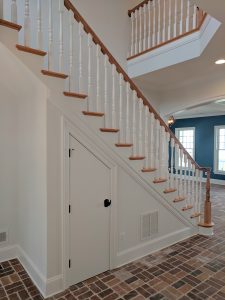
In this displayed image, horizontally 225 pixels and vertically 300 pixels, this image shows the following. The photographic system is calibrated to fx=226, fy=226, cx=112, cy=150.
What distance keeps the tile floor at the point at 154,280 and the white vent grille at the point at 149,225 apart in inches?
11.6

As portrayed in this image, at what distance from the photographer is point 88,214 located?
104 inches

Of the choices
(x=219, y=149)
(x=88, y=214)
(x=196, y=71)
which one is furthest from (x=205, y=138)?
(x=88, y=214)

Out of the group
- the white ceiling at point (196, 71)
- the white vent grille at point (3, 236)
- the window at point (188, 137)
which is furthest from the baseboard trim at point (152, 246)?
the window at point (188, 137)

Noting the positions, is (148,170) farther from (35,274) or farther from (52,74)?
(35,274)

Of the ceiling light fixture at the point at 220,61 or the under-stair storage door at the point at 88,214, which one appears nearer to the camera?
the under-stair storage door at the point at 88,214

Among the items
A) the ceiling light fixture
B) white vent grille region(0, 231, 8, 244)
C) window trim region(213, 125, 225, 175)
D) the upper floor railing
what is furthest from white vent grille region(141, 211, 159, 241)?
window trim region(213, 125, 225, 175)

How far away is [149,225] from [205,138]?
696 cm

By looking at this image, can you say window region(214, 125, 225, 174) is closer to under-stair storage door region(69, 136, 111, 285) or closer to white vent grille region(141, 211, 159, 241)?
white vent grille region(141, 211, 159, 241)

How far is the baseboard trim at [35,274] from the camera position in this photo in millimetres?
2360

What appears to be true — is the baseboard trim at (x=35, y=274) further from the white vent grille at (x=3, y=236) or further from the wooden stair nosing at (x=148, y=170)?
the wooden stair nosing at (x=148, y=170)

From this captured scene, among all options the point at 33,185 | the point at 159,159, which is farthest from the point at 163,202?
the point at 33,185

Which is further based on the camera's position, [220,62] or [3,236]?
[220,62]

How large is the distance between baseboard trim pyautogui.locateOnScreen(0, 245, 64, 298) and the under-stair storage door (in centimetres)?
18

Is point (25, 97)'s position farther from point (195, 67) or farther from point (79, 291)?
point (195, 67)
